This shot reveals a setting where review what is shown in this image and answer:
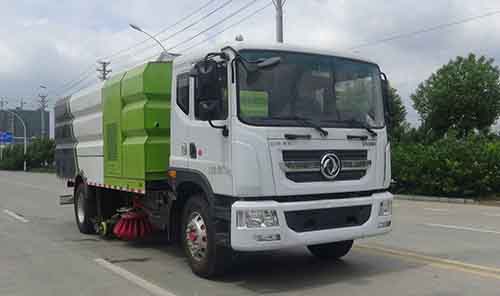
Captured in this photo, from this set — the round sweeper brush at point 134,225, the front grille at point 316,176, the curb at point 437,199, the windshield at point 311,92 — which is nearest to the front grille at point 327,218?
the front grille at point 316,176

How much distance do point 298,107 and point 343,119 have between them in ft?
2.08

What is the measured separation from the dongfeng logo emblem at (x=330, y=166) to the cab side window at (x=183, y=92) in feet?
5.95

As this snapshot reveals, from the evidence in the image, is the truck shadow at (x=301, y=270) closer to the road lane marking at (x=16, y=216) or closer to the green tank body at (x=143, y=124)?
→ the green tank body at (x=143, y=124)

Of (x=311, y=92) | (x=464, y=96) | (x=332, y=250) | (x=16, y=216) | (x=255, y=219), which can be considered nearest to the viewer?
(x=255, y=219)

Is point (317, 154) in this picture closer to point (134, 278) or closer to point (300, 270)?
point (300, 270)

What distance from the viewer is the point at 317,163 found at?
643cm

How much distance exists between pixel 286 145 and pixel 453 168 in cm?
1533

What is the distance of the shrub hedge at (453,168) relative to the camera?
64.4 feet

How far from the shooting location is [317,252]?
8148mm

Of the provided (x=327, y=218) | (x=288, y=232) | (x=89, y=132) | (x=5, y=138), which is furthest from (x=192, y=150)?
(x=5, y=138)

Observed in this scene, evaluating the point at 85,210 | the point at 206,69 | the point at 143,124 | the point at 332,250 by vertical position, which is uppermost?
the point at 206,69

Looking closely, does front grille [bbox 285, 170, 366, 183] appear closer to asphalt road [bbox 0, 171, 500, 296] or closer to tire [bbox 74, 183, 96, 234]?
asphalt road [bbox 0, 171, 500, 296]

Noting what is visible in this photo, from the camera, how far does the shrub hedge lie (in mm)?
19641

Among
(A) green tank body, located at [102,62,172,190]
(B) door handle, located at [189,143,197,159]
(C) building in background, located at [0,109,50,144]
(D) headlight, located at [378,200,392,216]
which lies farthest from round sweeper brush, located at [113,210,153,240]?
(C) building in background, located at [0,109,50,144]
